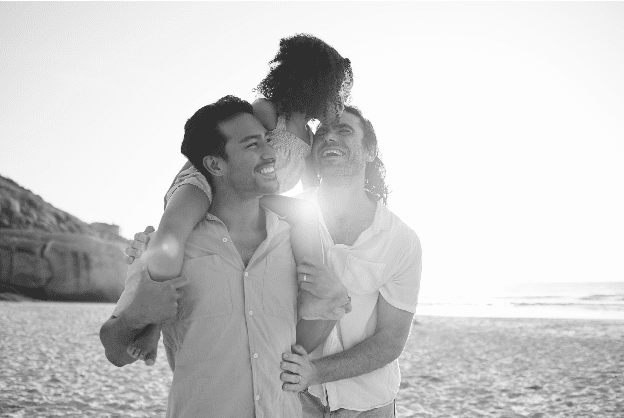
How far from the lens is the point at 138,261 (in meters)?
2.53

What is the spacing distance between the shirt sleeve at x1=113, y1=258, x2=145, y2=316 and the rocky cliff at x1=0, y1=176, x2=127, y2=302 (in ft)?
88.5

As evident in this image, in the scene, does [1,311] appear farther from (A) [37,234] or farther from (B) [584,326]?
(B) [584,326]

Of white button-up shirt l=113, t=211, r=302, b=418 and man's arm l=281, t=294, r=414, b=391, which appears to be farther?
→ man's arm l=281, t=294, r=414, b=391

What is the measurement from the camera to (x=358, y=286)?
3072mm

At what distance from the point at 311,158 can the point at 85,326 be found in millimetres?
15600

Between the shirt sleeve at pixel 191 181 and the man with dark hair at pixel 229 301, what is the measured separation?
60 mm

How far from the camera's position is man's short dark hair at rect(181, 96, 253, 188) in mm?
2768

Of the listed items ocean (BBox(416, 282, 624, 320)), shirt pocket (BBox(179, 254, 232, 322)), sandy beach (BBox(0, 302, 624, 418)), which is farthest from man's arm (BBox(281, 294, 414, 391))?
ocean (BBox(416, 282, 624, 320))

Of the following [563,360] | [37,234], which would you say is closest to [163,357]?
[563,360]

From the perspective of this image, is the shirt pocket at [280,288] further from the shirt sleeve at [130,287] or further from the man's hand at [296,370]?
the shirt sleeve at [130,287]

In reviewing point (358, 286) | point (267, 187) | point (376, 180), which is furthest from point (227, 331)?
point (376, 180)

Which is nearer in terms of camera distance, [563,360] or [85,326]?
[563,360]

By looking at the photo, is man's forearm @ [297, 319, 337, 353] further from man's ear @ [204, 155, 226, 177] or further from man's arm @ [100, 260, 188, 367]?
man's ear @ [204, 155, 226, 177]

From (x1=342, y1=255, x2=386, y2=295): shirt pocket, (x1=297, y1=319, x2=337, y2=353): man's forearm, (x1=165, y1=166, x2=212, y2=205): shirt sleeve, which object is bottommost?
(x1=297, y1=319, x2=337, y2=353): man's forearm
